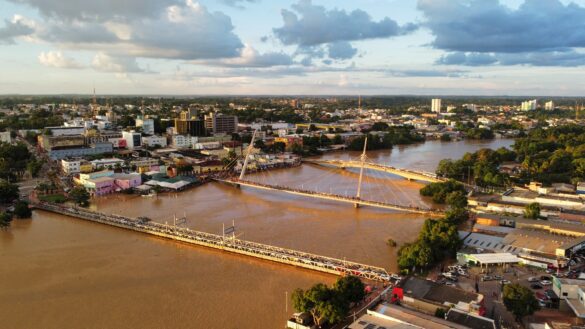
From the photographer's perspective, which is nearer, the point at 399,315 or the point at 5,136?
the point at 399,315

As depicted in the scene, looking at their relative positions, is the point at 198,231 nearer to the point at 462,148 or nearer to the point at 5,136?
the point at 5,136

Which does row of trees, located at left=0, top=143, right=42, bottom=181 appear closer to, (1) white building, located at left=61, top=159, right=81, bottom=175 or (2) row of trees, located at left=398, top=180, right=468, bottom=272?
(1) white building, located at left=61, top=159, right=81, bottom=175

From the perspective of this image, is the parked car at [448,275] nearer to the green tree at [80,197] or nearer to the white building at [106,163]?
the green tree at [80,197]

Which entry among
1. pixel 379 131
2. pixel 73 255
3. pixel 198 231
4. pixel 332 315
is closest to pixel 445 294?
pixel 332 315

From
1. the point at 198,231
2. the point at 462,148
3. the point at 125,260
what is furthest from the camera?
the point at 462,148

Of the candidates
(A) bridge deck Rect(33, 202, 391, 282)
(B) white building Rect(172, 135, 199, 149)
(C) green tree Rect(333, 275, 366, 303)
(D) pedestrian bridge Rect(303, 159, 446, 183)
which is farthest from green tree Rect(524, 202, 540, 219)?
(B) white building Rect(172, 135, 199, 149)

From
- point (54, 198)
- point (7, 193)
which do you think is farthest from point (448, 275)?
point (7, 193)

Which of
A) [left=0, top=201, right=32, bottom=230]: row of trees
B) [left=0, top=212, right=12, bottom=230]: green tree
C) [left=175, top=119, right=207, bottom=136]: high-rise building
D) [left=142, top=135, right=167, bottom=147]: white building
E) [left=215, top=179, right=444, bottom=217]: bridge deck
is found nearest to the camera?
[left=0, top=212, right=12, bottom=230]: green tree
